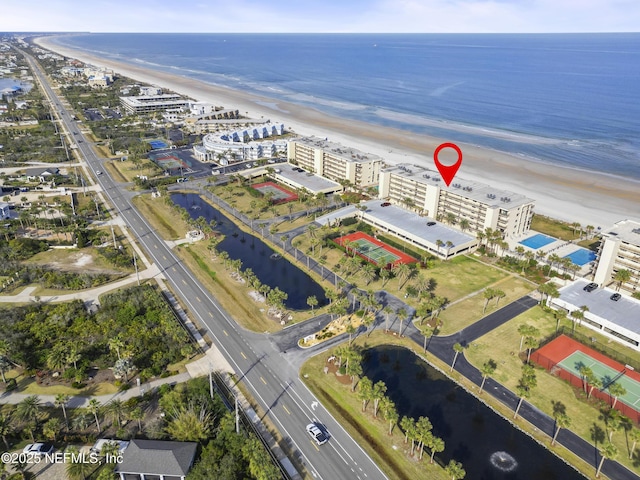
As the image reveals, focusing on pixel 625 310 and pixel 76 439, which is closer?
pixel 76 439

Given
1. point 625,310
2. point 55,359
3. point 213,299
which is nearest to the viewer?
point 55,359

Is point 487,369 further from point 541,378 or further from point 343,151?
point 343,151

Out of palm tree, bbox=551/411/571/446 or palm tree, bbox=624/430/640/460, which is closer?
palm tree, bbox=624/430/640/460

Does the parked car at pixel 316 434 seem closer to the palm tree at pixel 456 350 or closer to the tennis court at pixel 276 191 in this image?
the palm tree at pixel 456 350

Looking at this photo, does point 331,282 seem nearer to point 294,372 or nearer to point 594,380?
point 294,372

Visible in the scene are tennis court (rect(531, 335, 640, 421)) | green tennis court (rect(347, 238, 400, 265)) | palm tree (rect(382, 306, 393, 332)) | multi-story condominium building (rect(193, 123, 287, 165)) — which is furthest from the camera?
multi-story condominium building (rect(193, 123, 287, 165))

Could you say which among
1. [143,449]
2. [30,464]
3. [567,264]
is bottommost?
[30,464]

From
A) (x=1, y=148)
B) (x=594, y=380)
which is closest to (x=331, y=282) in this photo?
(x=594, y=380)

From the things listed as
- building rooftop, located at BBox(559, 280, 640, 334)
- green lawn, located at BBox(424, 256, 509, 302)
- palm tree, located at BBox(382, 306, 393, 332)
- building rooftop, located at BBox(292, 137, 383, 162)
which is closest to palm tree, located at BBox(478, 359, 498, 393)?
palm tree, located at BBox(382, 306, 393, 332)

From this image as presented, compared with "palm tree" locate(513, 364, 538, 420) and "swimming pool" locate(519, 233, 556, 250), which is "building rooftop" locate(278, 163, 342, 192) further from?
"palm tree" locate(513, 364, 538, 420)
